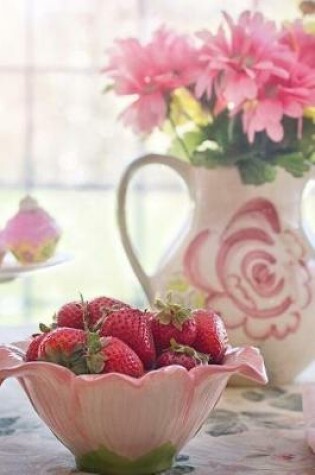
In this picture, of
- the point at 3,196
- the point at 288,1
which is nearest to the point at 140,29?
the point at 288,1

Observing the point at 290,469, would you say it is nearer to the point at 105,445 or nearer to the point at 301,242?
the point at 105,445

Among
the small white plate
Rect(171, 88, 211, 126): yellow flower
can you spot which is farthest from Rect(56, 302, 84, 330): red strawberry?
Rect(171, 88, 211, 126): yellow flower

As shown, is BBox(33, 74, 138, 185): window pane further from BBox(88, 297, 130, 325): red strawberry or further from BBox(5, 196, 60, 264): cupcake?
BBox(88, 297, 130, 325): red strawberry

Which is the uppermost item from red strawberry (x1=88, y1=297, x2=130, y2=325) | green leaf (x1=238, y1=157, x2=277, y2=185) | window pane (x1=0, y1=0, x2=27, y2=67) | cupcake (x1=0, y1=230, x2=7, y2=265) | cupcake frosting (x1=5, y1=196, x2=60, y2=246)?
window pane (x1=0, y1=0, x2=27, y2=67)

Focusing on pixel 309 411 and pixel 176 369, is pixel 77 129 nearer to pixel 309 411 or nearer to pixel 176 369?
pixel 309 411

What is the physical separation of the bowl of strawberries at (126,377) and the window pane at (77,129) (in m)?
1.80

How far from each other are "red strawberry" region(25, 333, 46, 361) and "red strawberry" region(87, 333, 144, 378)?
49 millimetres

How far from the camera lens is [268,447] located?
0.85 meters

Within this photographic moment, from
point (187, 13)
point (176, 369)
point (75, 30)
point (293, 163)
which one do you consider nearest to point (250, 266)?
point (293, 163)

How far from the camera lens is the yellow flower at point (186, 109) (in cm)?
108

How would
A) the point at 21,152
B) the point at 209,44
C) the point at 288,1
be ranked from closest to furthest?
1. the point at 209,44
2. the point at 288,1
3. the point at 21,152

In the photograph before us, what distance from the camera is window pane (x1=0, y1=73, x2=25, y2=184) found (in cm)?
258

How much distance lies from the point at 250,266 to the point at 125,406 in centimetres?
36

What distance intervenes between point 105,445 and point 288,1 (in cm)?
184
